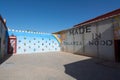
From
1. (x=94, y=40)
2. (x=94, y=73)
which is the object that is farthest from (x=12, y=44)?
(x=94, y=73)

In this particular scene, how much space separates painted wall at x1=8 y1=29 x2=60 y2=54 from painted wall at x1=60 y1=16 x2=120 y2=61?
4292mm

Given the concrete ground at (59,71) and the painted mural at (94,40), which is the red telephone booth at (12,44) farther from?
the concrete ground at (59,71)

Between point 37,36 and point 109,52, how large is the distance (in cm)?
1142

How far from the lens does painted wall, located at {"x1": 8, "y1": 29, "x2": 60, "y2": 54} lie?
15.7 meters

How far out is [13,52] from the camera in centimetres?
1519

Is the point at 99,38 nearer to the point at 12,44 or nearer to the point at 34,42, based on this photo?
the point at 34,42

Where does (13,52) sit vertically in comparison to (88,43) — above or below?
below

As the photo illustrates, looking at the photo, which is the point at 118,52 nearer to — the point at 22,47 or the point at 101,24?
the point at 101,24

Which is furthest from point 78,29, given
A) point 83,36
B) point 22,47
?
point 22,47

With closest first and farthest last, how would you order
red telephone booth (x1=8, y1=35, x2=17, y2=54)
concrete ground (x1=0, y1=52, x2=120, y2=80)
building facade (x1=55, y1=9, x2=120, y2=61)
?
concrete ground (x1=0, y1=52, x2=120, y2=80), building facade (x1=55, y1=9, x2=120, y2=61), red telephone booth (x1=8, y1=35, x2=17, y2=54)

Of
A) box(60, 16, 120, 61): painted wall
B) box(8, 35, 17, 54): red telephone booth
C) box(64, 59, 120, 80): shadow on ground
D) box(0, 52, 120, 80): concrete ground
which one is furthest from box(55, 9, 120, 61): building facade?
box(8, 35, 17, 54): red telephone booth

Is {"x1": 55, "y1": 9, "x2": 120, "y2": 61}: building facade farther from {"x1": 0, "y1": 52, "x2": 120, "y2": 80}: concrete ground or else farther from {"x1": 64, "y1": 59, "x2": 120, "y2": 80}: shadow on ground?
{"x1": 64, "y1": 59, "x2": 120, "y2": 80}: shadow on ground

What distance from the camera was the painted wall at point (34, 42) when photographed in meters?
15.7

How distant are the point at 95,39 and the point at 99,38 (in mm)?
551
